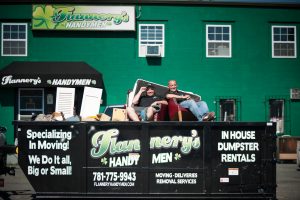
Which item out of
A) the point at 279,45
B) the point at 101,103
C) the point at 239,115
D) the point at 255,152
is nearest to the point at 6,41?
the point at 101,103

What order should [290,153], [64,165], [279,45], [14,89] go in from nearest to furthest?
[64,165] < [290,153] < [14,89] < [279,45]

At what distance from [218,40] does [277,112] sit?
170 inches

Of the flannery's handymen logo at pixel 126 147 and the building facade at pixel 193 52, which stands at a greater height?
the building facade at pixel 193 52

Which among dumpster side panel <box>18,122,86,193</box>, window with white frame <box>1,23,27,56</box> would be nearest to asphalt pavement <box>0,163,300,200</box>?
dumpster side panel <box>18,122,86,193</box>

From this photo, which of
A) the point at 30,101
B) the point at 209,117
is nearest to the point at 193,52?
the point at 30,101

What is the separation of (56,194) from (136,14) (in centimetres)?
1445

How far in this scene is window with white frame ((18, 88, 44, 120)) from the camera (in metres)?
20.0

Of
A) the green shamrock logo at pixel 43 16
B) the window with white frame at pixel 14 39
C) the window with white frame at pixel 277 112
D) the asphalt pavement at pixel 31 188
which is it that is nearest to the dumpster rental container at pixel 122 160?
the asphalt pavement at pixel 31 188

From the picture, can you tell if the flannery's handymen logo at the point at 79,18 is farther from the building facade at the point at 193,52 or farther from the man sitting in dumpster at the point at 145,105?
the man sitting in dumpster at the point at 145,105

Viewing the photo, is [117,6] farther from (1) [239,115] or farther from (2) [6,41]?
(1) [239,115]

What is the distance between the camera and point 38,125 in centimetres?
699

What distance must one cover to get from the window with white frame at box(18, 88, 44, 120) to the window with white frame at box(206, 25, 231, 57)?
7.77m

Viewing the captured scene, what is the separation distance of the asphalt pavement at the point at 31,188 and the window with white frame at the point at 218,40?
291 inches

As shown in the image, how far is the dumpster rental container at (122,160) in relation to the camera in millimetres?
6957
